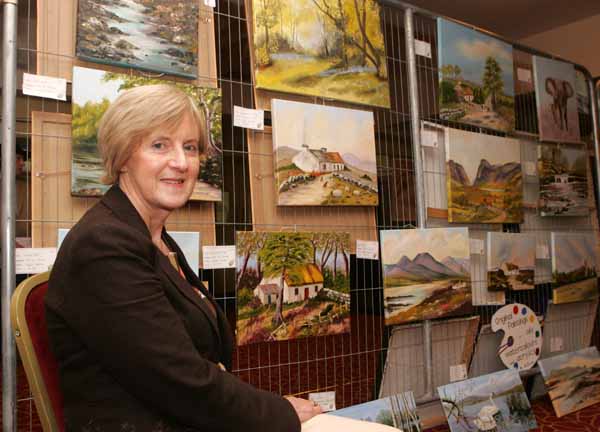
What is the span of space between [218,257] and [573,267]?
104 inches

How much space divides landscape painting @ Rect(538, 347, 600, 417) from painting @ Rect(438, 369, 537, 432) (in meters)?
0.31

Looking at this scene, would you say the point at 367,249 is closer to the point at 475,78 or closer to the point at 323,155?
the point at 323,155

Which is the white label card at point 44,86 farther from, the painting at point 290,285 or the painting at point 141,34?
the painting at point 290,285

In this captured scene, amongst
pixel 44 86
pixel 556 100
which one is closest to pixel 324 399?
pixel 44 86

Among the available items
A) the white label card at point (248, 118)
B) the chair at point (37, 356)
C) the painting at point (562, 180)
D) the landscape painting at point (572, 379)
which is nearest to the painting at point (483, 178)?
the painting at point (562, 180)

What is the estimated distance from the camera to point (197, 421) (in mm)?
1100

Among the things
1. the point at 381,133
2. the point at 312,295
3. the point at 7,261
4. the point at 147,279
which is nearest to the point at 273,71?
the point at 381,133

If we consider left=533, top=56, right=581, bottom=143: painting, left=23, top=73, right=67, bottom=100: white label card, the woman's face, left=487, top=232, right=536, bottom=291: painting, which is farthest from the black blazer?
left=533, top=56, right=581, bottom=143: painting

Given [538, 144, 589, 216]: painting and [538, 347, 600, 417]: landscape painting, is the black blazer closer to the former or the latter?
[538, 347, 600, 417]: landscape painting

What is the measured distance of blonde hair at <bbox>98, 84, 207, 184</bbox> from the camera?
4.23ft

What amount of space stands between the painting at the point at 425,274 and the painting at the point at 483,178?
20 cm

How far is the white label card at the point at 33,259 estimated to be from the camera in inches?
78.5

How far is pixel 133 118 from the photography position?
1.29m

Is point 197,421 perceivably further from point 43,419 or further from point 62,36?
point 62,36
